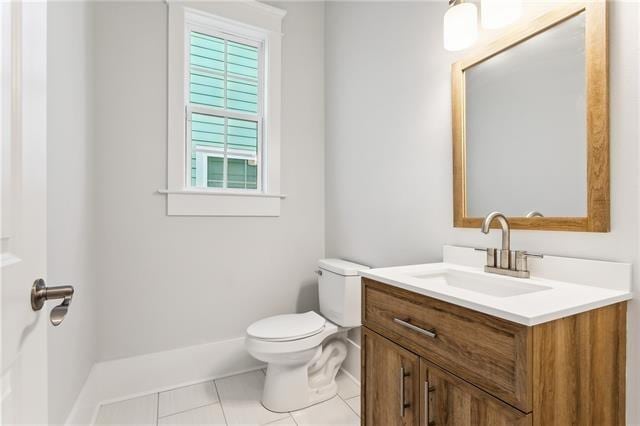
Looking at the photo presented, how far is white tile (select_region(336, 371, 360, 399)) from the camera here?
74.8 inches

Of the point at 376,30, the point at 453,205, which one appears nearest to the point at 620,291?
the point at 453,205

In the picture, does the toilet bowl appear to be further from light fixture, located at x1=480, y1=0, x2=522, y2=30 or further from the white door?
light fixture, located at x1=480, y1=0, x2=522, y2=30

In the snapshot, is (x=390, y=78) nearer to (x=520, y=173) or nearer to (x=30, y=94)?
(x=520, y=173)

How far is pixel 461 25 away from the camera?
1.26 metres

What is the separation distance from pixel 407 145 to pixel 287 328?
119cm

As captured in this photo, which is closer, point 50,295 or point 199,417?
point 50,295

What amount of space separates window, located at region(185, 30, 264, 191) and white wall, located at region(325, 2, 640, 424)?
558 mm

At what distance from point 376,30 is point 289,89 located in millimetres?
754

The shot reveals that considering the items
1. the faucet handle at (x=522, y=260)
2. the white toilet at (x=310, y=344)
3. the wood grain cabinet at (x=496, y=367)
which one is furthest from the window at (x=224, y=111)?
the faucet handle at (x=522, y=260)

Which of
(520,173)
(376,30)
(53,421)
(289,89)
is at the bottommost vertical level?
(53,421)

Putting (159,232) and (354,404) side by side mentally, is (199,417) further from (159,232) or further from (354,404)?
(159,232)

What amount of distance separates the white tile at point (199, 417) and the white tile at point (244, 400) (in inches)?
1.6

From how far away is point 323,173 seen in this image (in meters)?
2.51

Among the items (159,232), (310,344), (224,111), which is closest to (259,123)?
(224,111)
